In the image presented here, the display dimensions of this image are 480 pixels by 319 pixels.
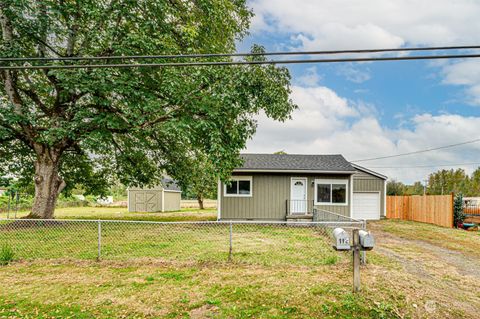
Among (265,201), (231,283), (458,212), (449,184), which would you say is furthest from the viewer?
(449,184)

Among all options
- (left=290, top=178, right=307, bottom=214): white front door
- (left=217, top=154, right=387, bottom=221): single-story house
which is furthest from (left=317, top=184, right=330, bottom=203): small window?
(left=290, top=178, right=307, bottom=214): white front door

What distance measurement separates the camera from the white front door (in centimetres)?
1458

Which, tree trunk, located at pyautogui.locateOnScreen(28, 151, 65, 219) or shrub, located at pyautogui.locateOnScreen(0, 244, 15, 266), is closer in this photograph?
shrub, located at pyautogui.locateOnScreen(0, 244, 15, 266)

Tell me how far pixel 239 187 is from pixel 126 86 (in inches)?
281

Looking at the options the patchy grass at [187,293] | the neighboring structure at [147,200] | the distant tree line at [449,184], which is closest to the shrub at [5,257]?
the patchy grass at [187,293]

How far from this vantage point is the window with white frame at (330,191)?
48.0ft

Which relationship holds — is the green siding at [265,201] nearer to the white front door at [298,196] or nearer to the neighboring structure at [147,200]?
the white front door at [298,196]

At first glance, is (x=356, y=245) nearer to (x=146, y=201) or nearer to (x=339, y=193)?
(x=339, y=193)

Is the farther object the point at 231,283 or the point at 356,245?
the point at 231,283

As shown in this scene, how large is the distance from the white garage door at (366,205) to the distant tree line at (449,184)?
29.2 metres

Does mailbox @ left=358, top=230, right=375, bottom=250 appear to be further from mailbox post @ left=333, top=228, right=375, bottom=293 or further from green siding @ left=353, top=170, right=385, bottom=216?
green siding @ left=353, top=170, right=385, bottom=216

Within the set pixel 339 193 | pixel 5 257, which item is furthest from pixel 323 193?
pixel 5 257

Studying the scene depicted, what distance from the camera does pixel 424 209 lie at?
58.1 ft

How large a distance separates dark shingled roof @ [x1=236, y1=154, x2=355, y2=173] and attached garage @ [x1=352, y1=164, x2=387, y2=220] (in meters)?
3.82
